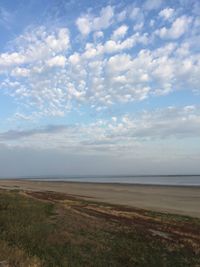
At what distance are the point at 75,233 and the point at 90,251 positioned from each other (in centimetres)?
319

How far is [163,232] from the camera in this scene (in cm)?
1794

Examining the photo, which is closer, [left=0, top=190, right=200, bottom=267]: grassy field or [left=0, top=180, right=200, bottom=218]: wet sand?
[left=0, top=190, right=200, bottom=267]: grassy field

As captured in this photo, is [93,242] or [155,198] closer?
[93,242]

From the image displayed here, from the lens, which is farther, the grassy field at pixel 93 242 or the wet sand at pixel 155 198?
the wet sand at pixel 155 198

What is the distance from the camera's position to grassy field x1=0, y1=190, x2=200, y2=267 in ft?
37.6

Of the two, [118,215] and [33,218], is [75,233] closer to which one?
[33,218]

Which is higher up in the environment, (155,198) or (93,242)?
(155,198)

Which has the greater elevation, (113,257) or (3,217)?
(3,217)

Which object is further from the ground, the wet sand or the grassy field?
the wet sand

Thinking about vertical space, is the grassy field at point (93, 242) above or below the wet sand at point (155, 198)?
below

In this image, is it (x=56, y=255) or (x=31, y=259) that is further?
(x=56, y=255)

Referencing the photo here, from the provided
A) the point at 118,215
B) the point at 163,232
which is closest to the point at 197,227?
the point at 163,232

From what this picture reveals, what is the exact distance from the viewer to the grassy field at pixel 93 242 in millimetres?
11457

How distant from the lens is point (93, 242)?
14.9m
